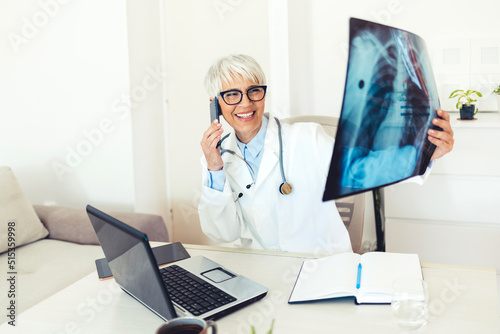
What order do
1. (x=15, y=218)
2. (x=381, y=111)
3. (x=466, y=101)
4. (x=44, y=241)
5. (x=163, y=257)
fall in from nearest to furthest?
(x=381, y=111)
(x=163, y=257)
(x=15, y=218)
(x=44, y=241)
(x=466, y=101)

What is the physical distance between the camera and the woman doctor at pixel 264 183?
1704 millimetres

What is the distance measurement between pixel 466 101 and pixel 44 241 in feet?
7.57

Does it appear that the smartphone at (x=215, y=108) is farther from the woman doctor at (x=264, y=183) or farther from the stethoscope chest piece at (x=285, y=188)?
the stethoscope chest piece at (x=285, y=188)

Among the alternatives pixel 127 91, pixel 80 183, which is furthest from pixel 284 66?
pixel 80 183

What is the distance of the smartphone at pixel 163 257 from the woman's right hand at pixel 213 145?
0.29 metres

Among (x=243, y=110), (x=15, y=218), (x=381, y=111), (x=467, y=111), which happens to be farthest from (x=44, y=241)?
(x=467, y=111)

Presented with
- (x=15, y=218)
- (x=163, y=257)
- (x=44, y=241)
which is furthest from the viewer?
(x=44, y=241)

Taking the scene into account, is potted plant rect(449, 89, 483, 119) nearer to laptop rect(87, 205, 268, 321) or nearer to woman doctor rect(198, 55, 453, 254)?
woman doctor rect(198, 55, 453, 254)

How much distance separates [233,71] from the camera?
5.62 feet

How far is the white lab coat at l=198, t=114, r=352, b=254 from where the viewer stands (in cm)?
173

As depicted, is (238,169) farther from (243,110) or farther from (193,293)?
(193,293)

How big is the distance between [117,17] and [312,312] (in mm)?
2042

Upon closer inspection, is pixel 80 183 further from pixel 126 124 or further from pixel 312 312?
pixel 312 312

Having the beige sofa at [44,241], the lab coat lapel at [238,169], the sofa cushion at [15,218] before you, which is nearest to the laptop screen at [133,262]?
the lab coat lapel at [238,169]
